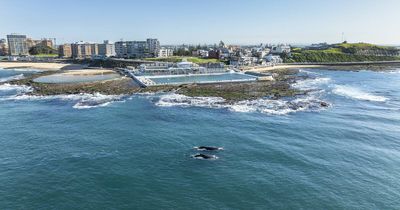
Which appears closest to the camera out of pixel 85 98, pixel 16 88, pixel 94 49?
pixel 85 98

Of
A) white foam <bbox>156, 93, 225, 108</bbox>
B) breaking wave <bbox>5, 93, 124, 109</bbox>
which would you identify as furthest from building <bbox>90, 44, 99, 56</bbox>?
white foam <bbox>156, 93, 225, 108</bbox>

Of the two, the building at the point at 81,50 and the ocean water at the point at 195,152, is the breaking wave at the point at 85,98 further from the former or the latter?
the building at the point at 81,50

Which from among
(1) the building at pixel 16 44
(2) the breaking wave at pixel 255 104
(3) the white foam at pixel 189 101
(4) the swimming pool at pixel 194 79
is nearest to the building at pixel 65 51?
(1) the building at pixel 16 44

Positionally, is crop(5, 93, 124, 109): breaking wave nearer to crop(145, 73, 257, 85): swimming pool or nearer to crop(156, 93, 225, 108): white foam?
crop(156, 93, 225, 108): white foam

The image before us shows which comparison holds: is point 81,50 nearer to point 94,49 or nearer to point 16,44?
point 94,49

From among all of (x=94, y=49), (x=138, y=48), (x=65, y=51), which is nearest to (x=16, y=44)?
(x=65, y=51)
